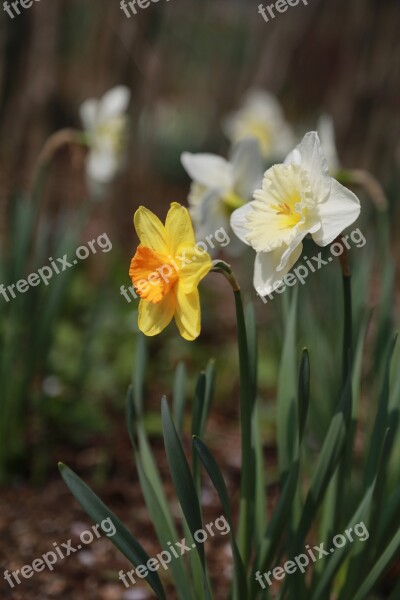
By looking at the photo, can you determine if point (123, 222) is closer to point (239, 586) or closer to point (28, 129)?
point (28, 129)

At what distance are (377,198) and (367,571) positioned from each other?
35.2 inches

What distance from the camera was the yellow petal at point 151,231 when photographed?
1.07 m

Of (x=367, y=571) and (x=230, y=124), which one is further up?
(x=230, y=124)

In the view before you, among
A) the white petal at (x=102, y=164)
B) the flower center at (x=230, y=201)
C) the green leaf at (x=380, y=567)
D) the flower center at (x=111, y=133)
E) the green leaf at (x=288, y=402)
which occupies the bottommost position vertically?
the green leaf at (x=380, y=567)

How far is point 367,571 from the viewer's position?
1296 mm

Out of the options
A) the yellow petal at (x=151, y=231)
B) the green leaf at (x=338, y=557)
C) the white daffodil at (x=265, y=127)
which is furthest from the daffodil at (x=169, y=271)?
the white daffodil at (x=265, y=127)

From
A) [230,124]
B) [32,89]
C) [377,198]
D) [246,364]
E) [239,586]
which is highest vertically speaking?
[32,89]

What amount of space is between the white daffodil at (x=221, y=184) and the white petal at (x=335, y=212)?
0.53m

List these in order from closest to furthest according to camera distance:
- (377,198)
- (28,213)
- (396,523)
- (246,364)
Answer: (246,364), (396,523), (377,198), (28,213)

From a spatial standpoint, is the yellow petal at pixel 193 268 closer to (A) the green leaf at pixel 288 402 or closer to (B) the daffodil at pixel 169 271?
(B) the daffodil at pixel 169 271

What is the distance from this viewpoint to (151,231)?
1.08 meters

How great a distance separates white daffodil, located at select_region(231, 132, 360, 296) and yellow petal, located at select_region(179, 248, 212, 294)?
110mm

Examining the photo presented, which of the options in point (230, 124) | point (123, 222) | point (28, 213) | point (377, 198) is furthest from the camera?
point (230, 124)

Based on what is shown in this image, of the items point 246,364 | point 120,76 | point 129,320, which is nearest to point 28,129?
point 120,76
